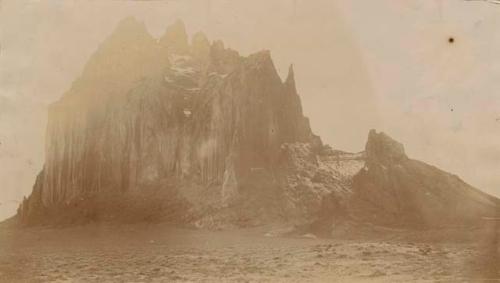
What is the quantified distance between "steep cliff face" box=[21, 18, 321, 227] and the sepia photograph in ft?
0.06

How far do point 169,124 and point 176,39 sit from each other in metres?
0.90

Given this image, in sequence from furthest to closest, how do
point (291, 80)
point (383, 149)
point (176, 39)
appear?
point (291, 80), point (383, 149), point (176, 39)

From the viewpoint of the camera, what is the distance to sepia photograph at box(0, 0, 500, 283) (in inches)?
234

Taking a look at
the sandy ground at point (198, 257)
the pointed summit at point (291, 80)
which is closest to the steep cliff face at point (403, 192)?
the sandy ground at point (198, 257)

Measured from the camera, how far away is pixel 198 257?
5.91 m

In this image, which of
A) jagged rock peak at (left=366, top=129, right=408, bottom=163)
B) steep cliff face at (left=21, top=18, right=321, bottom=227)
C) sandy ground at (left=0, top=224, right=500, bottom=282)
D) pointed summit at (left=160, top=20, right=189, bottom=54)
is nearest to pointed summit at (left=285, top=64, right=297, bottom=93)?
steep cliff face at (left=21, top=18, right=321, bottom=227)

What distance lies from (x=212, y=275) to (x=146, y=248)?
2.38ft

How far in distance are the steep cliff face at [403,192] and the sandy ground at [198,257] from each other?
12.5 inches

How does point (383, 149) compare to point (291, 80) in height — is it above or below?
below

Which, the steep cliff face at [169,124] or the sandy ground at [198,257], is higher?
the steep cliff face at [169,124]

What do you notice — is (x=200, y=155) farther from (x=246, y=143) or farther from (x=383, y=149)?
(x=383, y=149)

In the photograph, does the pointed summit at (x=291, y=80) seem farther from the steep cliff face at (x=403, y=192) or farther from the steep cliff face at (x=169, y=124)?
the steep cliff face at (x=403, y=192)

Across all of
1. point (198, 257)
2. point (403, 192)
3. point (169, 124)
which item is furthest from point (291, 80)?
point (198, 257)

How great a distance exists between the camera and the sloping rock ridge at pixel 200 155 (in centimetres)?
601
